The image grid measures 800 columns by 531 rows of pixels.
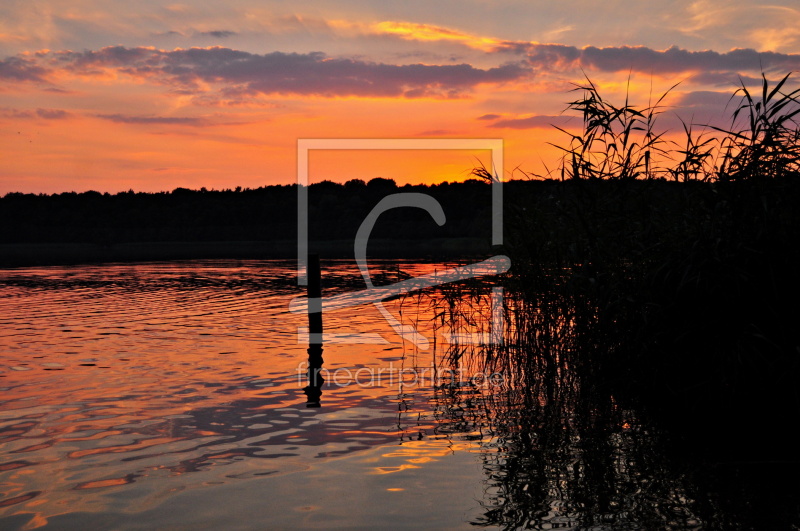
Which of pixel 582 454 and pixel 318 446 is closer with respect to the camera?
pixel 582 454

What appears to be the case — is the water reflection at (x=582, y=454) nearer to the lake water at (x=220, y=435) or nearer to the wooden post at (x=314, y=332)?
the lake water at (x=220, y=435)

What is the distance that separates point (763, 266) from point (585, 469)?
13.1 feet

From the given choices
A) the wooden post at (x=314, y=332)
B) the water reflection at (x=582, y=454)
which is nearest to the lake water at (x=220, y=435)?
the wooden post at (x=314, y=332)

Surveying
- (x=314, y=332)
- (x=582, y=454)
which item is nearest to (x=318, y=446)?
(x=582, y=454)

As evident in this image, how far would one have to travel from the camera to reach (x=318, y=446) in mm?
11227

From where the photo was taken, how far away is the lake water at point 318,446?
333 inches

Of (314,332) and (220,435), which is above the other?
(314,332)

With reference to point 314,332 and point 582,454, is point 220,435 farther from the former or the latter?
point 314,332

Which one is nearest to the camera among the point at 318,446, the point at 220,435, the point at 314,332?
the point at 318,446

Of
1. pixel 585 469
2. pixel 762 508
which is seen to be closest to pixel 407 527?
pixel 585 469

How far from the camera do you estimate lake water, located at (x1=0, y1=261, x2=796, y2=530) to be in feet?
27.7

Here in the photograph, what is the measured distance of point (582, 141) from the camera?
44.4 feet

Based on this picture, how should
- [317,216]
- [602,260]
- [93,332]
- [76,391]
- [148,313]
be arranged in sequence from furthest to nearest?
[317,216] < [148,313] < [93,332] < [76,391] < [602,260]

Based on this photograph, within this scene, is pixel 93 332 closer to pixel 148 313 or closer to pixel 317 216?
pixel 148 313
